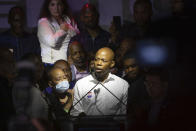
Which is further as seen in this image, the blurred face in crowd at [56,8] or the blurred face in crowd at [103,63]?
the blurred face in crowd at [56,8]

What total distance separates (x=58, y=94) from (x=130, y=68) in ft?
2.35

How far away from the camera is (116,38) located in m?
3.94

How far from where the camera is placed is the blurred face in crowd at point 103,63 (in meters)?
3.77

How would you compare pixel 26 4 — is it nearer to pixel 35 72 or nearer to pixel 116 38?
pixel 35 72

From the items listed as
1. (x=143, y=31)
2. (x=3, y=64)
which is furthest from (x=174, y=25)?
(x=3, y=64)

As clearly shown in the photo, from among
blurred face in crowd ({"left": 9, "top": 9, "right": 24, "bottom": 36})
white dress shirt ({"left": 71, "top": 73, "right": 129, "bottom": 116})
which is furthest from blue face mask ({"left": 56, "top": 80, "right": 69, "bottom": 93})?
blurred face in crowd ({"left": 9, "top": 9, "right": 24, "bottom": 36})

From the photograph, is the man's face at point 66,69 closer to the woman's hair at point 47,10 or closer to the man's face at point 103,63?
the man's face at point 103,63

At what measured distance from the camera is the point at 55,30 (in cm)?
393

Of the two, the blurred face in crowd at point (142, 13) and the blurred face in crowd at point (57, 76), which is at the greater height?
the blurred face in crowd at point (142, 13)

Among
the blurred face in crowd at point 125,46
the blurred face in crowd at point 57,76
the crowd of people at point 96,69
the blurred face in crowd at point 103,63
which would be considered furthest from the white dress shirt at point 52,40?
the blurred face in crowd at point 125,46

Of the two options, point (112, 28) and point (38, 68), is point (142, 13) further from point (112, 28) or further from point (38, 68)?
point (38, 68)

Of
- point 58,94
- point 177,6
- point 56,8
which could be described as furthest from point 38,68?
point 177,6

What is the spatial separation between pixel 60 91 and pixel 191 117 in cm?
121

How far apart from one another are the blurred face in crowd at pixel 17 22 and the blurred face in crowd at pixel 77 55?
529mm
